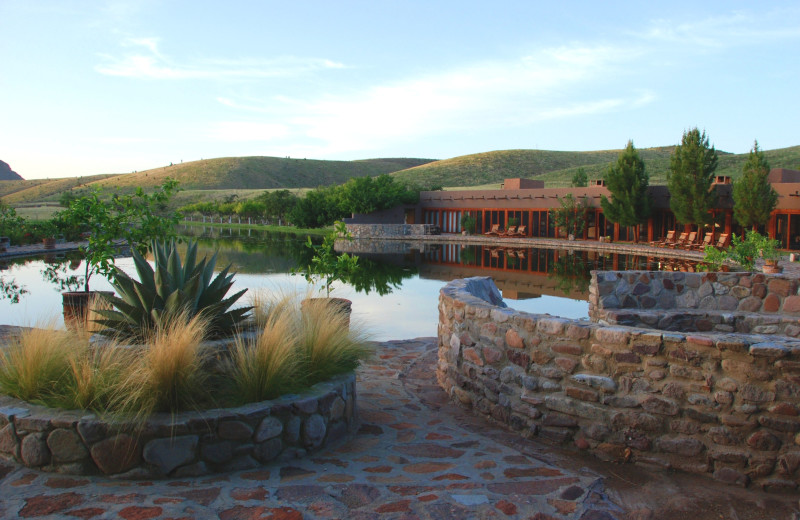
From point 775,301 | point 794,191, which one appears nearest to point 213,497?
point 775,301

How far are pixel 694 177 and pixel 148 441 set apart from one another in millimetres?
29273

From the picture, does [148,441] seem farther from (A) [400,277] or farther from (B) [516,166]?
(B) [516,166]

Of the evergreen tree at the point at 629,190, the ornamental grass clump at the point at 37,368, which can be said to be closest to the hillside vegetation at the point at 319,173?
the evergreen tree at the point at 629,190

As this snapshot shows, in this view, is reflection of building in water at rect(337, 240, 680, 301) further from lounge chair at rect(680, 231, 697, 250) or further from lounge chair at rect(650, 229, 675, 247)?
lounge chair at rect(650, 229, 675, 247)

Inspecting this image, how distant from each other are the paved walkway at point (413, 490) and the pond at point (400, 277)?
1.91m

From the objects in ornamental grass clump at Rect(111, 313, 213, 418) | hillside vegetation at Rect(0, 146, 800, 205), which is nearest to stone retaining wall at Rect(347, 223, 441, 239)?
hillside vegetation at Rect(0, 146, 800, 205)

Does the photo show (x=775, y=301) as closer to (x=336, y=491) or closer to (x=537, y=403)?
(x=537, y=403)

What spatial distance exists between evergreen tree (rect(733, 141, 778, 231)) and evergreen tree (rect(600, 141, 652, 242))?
17.5 feet

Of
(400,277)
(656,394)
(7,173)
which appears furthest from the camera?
(7,173)

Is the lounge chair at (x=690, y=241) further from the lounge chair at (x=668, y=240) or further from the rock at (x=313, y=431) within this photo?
the rock at (x=313, y=431)

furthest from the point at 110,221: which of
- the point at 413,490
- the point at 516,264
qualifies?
the point at 516,264

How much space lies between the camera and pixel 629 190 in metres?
30.8

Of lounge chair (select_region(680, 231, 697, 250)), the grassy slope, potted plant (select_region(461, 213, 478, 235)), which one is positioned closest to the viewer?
lounge chair (select_region(680, 231, 697, 250))

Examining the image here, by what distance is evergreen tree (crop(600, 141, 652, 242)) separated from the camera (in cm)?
3048
